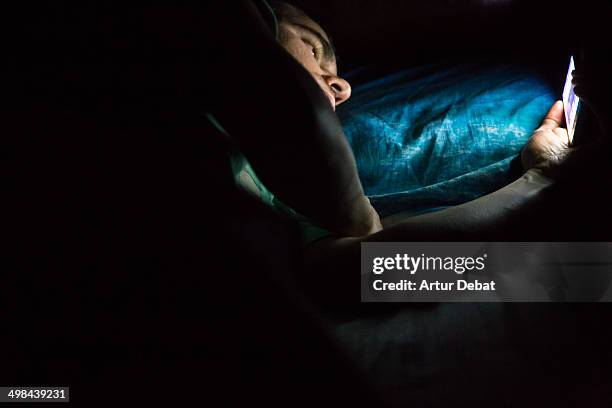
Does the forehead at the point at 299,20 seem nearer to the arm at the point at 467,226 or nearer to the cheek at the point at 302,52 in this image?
the cheek at the point at 302,52

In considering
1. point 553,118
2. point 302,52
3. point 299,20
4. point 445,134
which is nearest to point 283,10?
point 299,20

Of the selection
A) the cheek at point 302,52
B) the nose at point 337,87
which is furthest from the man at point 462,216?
the nose at point 337,87

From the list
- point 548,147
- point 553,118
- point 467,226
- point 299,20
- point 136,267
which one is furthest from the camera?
point 299,20

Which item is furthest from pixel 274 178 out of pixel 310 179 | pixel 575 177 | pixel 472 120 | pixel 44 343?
pixel 472 120

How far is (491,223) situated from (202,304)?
42 centimetres

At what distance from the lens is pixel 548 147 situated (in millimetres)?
779

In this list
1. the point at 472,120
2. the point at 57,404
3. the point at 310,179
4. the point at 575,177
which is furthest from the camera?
the point at 472,120

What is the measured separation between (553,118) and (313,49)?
0.54 metres

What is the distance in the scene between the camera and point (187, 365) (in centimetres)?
47

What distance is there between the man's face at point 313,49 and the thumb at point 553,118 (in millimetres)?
431

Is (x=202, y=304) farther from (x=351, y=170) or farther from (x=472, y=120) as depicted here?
(x=472, y=120)

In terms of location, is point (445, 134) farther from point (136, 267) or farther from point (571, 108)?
point (136, 267)
